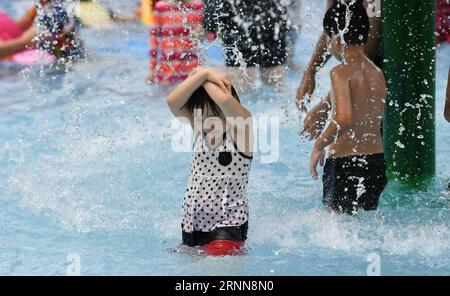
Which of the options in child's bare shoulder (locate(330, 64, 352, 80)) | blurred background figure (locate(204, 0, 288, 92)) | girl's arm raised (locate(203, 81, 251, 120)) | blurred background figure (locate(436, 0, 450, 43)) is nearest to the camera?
girl's arm raised (locate(203, 81, 251, 120))

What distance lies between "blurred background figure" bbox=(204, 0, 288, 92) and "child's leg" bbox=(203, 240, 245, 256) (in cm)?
358

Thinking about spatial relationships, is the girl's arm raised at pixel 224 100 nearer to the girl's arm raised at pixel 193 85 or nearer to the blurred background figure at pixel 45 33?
the girl's arm raised at pixel 193 85

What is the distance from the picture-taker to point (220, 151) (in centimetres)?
467

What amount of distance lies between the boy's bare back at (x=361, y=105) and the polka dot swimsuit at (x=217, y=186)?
63 cm

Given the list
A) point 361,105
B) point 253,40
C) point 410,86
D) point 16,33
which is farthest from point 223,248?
point 16,33

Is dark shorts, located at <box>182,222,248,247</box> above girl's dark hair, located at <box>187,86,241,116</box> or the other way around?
the other way around

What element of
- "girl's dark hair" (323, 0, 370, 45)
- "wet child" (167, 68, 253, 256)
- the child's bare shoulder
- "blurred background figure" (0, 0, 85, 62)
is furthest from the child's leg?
"blurred background figure" (0, 0, 85, 62)

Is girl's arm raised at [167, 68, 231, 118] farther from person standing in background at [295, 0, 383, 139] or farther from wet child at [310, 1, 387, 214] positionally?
person standing in background at [295, 0, 383, 139]

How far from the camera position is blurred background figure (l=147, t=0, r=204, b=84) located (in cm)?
876

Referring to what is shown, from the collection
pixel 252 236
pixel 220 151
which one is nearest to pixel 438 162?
pixel 252 236

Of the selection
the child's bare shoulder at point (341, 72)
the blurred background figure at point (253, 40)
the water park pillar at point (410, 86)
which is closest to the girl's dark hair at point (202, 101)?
the child's bare shoulder at point (341, 72)

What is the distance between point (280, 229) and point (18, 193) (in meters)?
1.72

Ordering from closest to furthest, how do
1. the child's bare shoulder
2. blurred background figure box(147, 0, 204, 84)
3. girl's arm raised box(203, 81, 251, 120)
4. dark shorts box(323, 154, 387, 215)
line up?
girl's arm raised box(203, 81, 251, 120) < the child's bare shoulder < dark shorts box(323, 154, 387, 215) < blurred background figure box(147, 0, 204, 84)

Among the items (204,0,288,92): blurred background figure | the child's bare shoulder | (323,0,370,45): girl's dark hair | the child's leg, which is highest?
(204,0,288,92): blurred background figure
